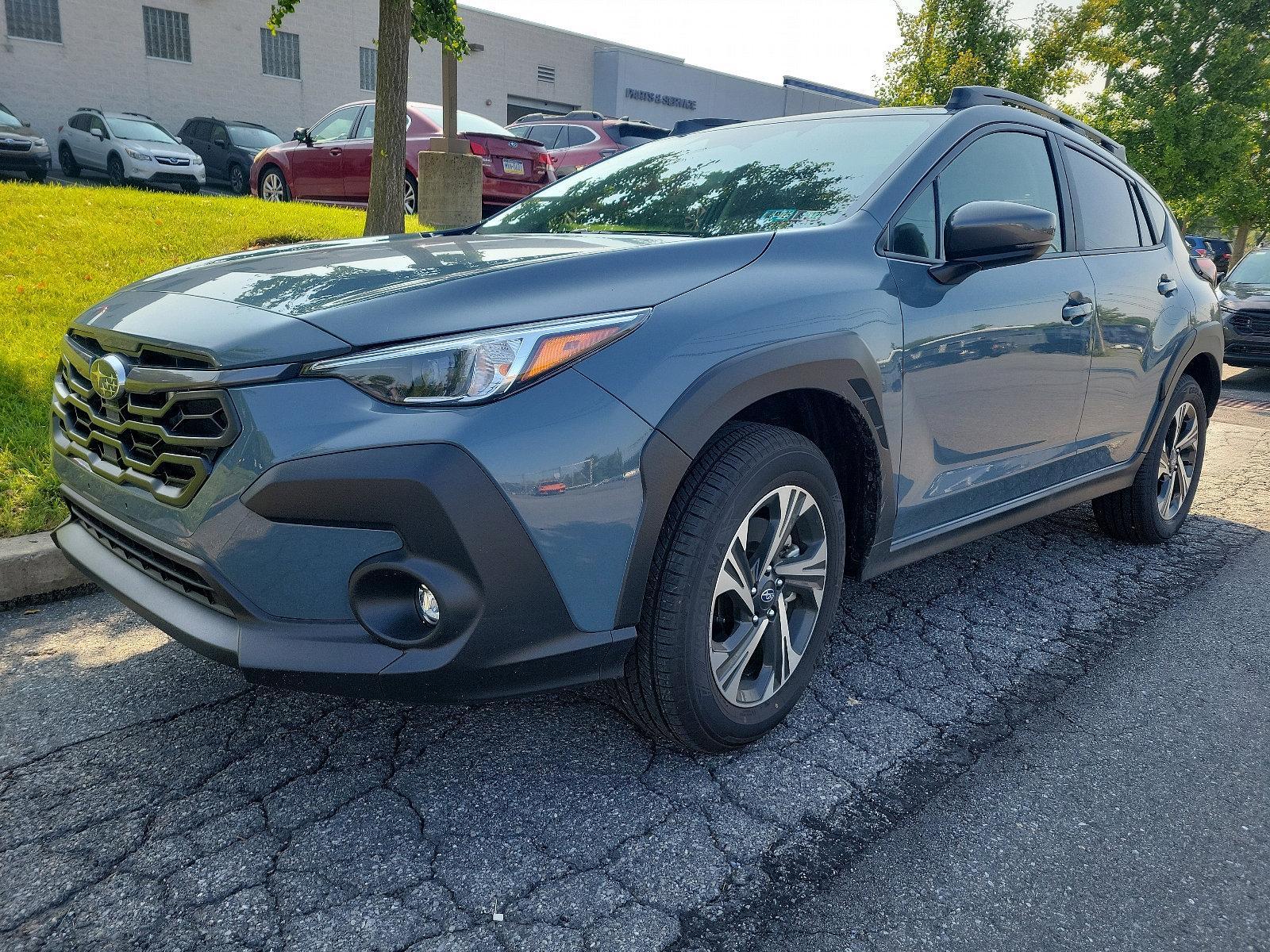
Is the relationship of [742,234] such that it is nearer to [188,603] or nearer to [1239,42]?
[188,603]

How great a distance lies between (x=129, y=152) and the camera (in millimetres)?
17203

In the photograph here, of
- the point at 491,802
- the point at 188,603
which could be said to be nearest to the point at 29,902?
the point at 188,603

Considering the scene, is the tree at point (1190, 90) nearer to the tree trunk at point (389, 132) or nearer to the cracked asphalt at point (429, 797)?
the tree trunk at point (389, 132)

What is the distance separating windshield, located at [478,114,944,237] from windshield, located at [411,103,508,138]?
7733mm

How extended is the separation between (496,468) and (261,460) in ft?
1.53

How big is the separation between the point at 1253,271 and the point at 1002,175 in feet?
37.7

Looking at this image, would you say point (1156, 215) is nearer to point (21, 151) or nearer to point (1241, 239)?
point (21, 151)

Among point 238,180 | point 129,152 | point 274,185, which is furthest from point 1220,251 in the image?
point 129,152

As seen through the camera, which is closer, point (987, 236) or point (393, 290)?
point (393, 290)

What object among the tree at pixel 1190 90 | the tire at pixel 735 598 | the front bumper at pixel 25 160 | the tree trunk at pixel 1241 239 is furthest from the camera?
the tree trunk at pixel 1241 239

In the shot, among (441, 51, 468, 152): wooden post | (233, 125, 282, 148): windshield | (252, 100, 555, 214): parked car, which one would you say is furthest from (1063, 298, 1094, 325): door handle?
Result: (233, 125, 282, 148): windshield

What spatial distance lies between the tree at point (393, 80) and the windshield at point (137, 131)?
485 inches

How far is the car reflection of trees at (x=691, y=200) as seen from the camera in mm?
2840

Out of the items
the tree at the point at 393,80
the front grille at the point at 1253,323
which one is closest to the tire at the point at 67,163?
the tree at the point at 393,80
